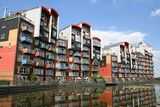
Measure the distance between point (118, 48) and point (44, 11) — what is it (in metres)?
55.0

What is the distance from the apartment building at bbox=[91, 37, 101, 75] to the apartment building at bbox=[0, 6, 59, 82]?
24.3 metres

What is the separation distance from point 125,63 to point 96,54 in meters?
27.5

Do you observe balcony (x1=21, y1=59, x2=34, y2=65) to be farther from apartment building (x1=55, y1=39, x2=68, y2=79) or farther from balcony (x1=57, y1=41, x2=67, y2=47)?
balcony (x1=57, y1=41, x2=67, y2=47)

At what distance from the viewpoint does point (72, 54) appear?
258 ft

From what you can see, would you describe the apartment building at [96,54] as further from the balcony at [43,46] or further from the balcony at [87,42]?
the balcony at [43,46]

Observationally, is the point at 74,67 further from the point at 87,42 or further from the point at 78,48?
the point at 87,42

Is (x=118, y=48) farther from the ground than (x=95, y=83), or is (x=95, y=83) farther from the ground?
(x=118, y=48)

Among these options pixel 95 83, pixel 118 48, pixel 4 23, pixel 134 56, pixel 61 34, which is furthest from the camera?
pixel 134 56

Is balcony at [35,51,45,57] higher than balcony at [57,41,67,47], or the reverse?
balcony at [57,41,67,47]

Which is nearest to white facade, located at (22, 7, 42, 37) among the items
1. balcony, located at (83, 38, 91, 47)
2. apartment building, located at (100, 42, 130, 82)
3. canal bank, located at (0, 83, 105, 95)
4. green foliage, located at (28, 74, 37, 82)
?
green foliage, located at (28, 74, 37, 82)

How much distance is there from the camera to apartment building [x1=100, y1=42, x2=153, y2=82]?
334 ft

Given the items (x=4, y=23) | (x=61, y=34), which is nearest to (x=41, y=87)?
(x=4, y=23)

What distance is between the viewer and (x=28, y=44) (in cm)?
5894

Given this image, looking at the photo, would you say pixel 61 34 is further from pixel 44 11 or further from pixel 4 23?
pixel 4 23
